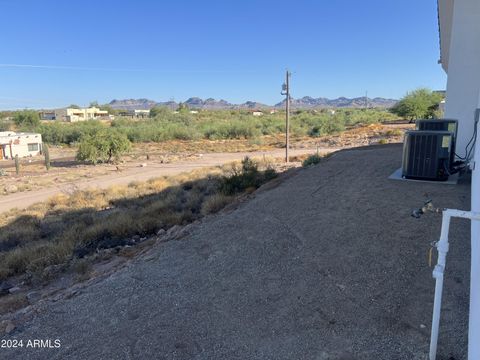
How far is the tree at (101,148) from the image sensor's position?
3559 cm

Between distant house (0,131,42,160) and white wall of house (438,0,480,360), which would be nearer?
white wall of house (438,0,480,360)

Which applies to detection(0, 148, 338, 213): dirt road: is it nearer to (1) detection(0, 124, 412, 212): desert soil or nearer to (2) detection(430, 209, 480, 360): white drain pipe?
(1) detection(0, 124, 412, 212): desert soil

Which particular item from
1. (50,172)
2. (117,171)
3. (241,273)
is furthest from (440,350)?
(50,172)

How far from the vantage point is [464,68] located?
8.65 meters

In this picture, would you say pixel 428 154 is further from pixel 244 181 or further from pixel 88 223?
pixel 88 223

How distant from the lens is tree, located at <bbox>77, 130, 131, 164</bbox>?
35.6 metres

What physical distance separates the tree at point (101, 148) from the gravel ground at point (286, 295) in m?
31.4

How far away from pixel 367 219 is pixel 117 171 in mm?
26853

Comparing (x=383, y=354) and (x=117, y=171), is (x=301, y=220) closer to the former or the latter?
(x=383, y=354)

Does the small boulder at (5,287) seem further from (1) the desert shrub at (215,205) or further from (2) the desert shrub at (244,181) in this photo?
(2) the desert shrub at (244,181)

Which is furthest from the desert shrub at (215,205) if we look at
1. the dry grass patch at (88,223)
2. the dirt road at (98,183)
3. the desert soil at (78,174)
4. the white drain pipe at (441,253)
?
Result: the desert soil at (78,174)

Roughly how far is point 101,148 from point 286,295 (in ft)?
114

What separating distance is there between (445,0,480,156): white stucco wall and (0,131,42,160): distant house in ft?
155

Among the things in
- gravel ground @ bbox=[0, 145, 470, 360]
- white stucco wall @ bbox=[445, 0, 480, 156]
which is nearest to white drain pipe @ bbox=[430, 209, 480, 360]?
gravel ground @ bbox=[0, 145, 470, 360]
